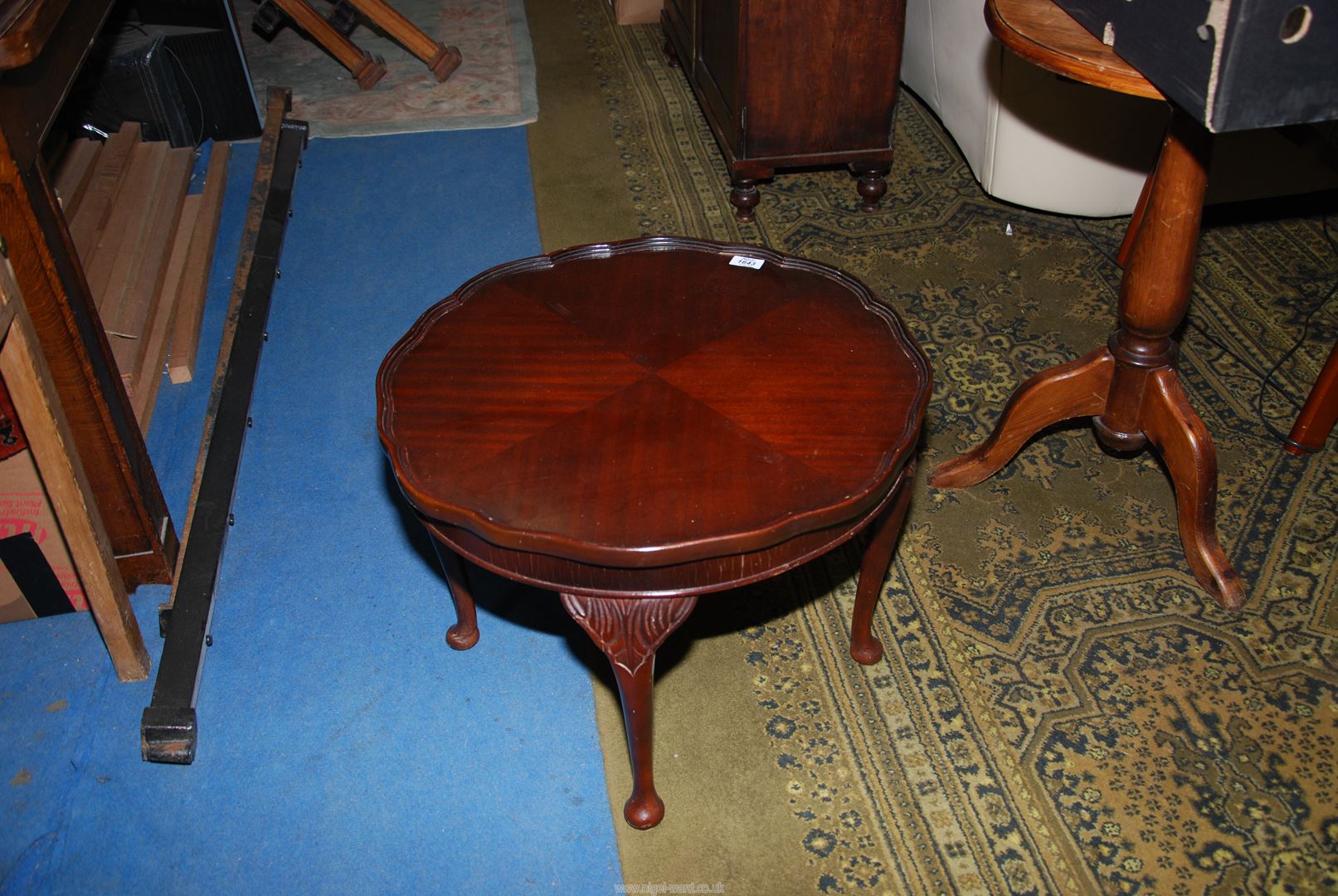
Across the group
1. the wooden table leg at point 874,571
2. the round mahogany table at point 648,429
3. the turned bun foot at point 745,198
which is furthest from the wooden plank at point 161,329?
the wooden table leg at point 874,571

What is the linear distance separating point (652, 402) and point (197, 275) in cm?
185

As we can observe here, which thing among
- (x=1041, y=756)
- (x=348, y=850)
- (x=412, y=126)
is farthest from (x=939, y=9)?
(x=348, y=850)

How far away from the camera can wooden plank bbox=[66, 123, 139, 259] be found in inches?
111

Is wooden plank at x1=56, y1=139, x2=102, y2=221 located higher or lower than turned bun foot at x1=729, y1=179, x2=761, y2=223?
higher

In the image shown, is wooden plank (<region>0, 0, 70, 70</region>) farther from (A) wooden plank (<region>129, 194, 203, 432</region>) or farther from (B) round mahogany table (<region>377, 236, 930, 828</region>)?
(A) wooden plank (<region>129, 194, 203, 432</region>)

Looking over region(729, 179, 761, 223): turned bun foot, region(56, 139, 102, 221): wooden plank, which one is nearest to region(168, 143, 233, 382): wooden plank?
region(56, 139, 102, 221): wooden plank

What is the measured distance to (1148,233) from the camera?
76.7 inches

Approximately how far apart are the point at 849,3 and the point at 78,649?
91.4 inches

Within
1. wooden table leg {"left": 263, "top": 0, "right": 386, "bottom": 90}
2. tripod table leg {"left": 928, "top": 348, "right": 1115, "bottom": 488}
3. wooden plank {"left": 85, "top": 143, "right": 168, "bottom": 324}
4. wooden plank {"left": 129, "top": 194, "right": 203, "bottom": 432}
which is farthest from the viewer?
wooden table leg {"left": 263, "top": 0, "right": 386, "bottom": 90}

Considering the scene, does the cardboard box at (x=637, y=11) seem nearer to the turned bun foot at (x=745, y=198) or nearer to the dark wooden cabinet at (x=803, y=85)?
the dark wooden cabinet at (x=803, y=85)

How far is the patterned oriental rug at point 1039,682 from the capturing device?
67.8 inches

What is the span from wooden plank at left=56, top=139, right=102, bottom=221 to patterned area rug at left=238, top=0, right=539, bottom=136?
77 cm

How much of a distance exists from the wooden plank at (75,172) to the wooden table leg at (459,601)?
1.68 m

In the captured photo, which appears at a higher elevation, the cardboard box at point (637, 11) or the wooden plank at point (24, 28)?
the wooden plank at point (24, 28)
